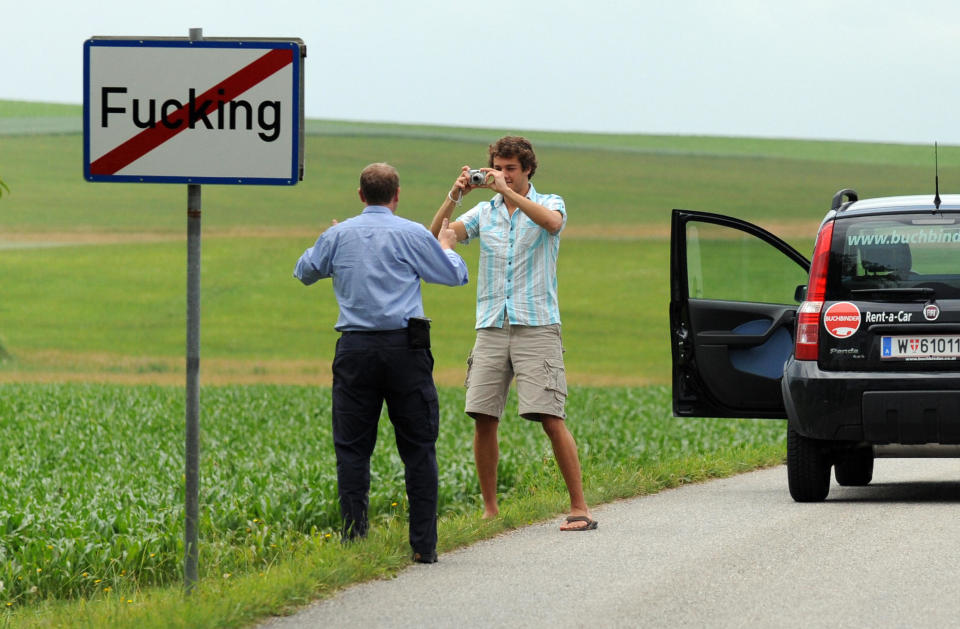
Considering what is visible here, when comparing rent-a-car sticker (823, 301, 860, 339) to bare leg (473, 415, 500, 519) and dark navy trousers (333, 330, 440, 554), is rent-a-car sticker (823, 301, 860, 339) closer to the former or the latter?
bare leg (473, 415, 500, 519)

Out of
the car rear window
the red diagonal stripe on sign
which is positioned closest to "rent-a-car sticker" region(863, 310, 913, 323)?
the car rear window

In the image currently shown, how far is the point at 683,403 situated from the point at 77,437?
30.1 feet

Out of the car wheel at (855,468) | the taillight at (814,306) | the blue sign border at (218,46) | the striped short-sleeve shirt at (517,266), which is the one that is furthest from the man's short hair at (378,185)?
the car wheel at (855,468)

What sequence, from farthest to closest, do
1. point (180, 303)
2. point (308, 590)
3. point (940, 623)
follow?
point (180, 303)
point (308, 590)
point (940, 623)

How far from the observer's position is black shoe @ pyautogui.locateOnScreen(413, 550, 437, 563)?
7.97m

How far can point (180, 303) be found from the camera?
2034 inches

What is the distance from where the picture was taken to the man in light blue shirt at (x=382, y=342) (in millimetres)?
7855

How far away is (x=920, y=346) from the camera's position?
984 centimetres

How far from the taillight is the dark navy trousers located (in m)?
2.99

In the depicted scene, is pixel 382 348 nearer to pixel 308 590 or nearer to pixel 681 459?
pixel 308 590

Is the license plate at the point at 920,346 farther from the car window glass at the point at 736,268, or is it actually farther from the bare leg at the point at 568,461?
the bare leg at the point at 568,461

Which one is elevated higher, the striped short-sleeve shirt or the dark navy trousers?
the striped short-sleeve shirt

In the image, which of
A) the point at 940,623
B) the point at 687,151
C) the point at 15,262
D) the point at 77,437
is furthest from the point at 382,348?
the point at 687,151

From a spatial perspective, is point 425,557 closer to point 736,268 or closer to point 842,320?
point 842,320
